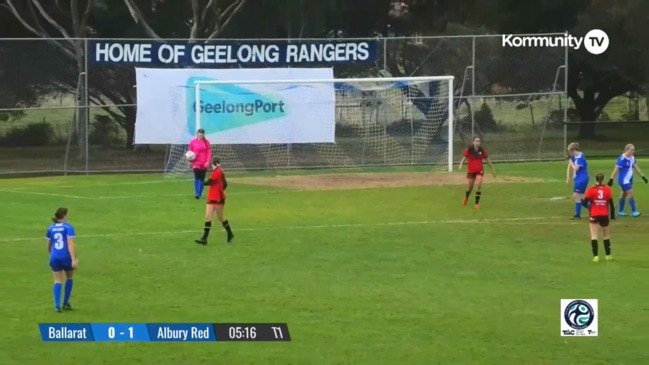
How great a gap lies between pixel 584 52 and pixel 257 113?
19.4 m

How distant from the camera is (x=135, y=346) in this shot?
544 inches

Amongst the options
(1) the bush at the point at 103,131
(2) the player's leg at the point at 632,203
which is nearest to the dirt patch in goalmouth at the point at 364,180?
(2) the player's leg at the point at 632,203

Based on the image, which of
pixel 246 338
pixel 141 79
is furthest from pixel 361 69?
pixel 246 338

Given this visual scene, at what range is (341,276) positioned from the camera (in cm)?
1892

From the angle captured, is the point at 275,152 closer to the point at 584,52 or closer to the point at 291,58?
the point at 291,58

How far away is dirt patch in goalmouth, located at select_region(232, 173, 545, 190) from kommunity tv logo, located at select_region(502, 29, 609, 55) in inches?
410

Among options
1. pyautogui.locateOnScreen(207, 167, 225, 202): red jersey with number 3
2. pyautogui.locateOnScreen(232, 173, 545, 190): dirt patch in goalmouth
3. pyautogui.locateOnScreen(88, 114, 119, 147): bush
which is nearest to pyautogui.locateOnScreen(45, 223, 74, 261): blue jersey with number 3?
pyautogui.locateOnScreen(207, 167, 225, 202): red jersey with number 3

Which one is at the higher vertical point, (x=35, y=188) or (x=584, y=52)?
(x=584, y=52)

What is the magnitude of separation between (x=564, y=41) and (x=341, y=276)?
29227 millimetres

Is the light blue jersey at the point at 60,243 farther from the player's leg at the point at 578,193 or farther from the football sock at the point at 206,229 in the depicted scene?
the player's leg at the point at 578,193

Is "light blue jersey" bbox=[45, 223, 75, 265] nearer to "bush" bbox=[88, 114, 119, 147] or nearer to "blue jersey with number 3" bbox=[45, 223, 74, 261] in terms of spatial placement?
"blue jersey with number 3" bbox=[45, 223, 74, 261]

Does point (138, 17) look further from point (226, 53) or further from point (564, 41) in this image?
point (564, 41)

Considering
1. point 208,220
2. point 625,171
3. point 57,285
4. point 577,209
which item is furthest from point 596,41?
point 57,285

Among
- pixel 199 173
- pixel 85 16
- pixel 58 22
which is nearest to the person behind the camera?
pixel 199 173
